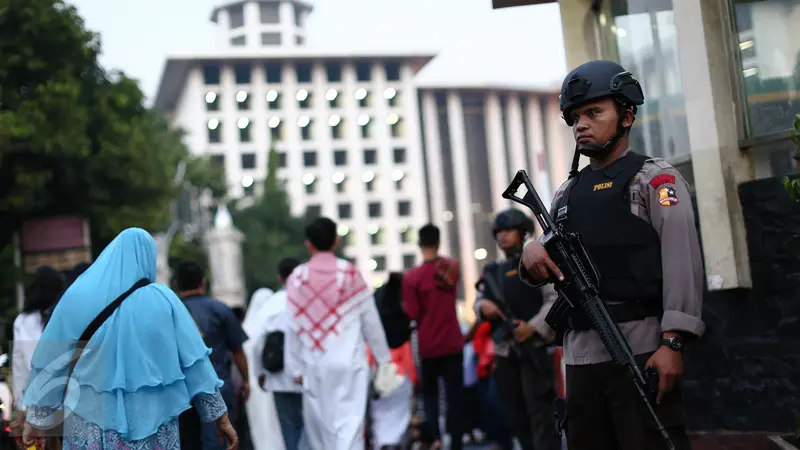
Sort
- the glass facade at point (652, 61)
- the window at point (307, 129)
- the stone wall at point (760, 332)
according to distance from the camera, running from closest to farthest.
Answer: the stone wall at point (760, 332) < the glass facade at point (652, 61) < the window at point (307, 129)

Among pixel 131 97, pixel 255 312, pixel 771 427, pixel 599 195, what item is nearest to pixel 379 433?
pixel 255 312

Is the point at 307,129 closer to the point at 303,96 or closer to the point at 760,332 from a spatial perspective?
the point at 303,96

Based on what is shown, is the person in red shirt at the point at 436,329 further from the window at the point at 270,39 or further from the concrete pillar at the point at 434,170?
the window at the point at 270,39

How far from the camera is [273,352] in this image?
9.76 metres

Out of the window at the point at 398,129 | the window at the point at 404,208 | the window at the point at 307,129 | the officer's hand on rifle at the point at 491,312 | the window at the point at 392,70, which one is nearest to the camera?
the officer's hand on rifle at the point at 491,312

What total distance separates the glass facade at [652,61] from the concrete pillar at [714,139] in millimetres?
510

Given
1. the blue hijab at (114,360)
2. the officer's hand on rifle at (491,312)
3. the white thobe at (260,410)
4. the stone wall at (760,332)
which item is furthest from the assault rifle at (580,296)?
the white thobe at (260,410)

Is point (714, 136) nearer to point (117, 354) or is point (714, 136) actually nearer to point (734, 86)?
point (734, 86)

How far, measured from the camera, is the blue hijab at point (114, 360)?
18.2ft

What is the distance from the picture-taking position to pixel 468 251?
11750cm

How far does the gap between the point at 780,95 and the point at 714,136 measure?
1.55 feet

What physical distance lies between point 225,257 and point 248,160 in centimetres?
3483

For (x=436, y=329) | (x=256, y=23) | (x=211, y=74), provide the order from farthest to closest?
1. (x=256, y=23)
2. (x=211, y=74)
3. (x=436, y=329)

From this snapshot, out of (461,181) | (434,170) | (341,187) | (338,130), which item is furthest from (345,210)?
(461,181)
